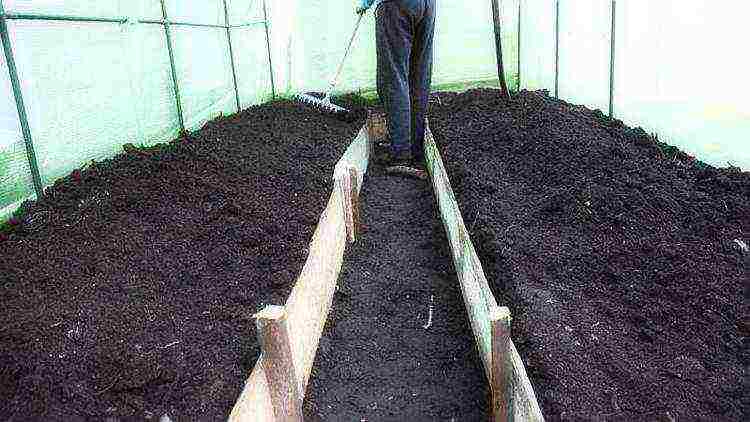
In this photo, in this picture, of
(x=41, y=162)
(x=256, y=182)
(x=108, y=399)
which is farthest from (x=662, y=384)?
(x=41, y=162)

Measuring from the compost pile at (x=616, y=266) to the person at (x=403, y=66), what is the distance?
2.41 feet

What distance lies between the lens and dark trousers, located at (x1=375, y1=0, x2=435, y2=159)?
5.24 metres

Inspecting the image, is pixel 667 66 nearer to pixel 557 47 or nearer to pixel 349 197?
pixel 557 47

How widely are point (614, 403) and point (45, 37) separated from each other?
10.8ft

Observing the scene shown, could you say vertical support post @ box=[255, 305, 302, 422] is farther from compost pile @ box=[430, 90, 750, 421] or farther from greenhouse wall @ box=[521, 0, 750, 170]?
greenhouse wall @ box=[521, 0, 750, 170]

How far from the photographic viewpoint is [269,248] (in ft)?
10.3

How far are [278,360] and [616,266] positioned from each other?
1651 millimetres

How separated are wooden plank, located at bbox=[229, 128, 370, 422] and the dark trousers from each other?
5.16ft

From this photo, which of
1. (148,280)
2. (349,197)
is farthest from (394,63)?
(148,280)

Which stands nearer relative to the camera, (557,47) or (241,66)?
(557,47)

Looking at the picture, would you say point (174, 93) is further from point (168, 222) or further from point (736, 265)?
point (736, 265)

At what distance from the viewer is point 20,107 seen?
3.10 meters

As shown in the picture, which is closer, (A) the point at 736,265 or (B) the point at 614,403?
(B) the point at 614,403

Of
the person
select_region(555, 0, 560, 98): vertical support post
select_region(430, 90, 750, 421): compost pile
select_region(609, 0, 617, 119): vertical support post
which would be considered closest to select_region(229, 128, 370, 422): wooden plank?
select_region(430, 90, 750, 421): compost pile
